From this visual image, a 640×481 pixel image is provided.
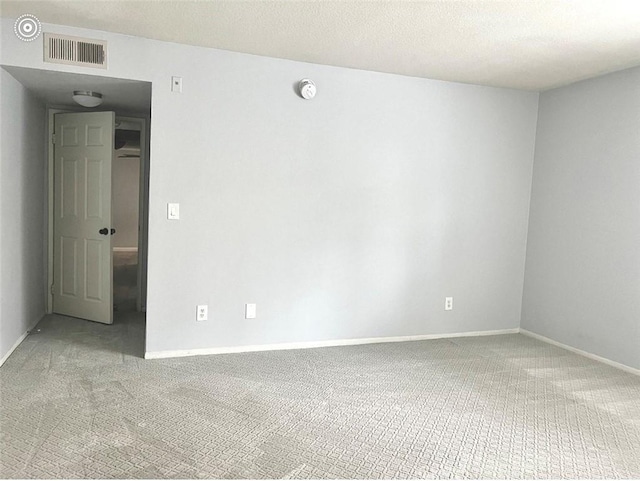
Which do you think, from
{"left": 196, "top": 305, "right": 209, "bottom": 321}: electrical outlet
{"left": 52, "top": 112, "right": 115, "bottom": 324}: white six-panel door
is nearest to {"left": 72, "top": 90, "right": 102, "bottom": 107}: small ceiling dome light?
{"left": 52, "top": 112, "right": 115, "bottom": 324}: white six-panel door

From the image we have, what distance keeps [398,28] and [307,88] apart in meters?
1.04

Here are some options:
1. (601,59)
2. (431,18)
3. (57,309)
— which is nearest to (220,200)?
(431,18)

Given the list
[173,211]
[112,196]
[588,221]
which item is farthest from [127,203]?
[588,221]

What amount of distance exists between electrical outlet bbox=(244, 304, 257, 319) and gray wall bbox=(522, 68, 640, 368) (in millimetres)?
2793

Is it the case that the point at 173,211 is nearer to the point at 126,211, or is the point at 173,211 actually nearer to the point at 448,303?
the point at 448,303

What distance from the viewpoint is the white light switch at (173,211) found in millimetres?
3869

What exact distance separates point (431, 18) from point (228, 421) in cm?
268

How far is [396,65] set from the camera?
4.15m

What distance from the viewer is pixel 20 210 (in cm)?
406

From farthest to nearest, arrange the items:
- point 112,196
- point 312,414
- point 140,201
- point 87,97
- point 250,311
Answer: point 140,201, point 112,196, point 87,97, point 250,311, point 312,414

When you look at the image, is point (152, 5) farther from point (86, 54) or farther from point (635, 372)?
point (635, 372)

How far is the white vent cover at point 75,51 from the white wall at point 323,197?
2.5 inches

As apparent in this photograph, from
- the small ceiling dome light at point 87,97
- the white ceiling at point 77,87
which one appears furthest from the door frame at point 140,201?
the small ceiling dome light at point 87,97

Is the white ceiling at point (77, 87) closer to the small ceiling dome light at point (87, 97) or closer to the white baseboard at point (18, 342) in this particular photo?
the small ceiling dome light at point (87, 97)
